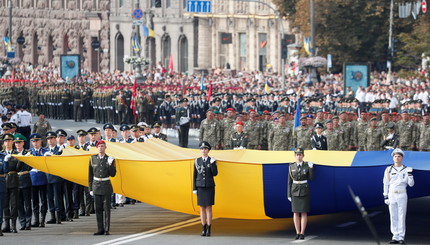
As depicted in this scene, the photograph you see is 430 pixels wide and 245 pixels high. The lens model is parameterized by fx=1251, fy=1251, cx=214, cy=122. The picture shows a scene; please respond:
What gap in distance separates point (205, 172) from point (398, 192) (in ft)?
10.4

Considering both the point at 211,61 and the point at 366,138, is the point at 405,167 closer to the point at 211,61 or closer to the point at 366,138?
the point at 366,138

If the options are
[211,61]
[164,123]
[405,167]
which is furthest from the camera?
[211,61]

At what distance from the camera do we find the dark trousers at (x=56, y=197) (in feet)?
74.4

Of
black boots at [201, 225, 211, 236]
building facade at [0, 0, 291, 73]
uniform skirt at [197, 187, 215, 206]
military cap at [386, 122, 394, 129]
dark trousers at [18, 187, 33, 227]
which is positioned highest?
building facade at [0, 0, 291, 73]

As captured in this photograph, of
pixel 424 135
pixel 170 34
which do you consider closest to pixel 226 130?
pixel 424 135

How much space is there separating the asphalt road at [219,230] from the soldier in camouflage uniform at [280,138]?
4.68 meters

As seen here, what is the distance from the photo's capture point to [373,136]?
28.5 meters

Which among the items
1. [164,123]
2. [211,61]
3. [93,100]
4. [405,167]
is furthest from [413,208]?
[211,61]

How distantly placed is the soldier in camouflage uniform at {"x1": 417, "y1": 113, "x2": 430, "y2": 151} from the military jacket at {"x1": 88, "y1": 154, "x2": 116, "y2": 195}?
1001cm

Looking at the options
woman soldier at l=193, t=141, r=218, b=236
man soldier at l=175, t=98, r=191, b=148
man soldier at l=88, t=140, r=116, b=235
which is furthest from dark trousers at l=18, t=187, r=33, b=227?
man soldier at l=175, t=98, r=191, b=148

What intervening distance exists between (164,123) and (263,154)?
760 inches

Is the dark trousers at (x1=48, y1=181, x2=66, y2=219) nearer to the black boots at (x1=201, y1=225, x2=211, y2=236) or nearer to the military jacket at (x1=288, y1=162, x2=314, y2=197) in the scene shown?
the black boots at (x1=201, y1=225, x2=211, y2=236)

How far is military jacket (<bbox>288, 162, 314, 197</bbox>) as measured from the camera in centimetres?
2023

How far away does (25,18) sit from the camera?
104688 mm
